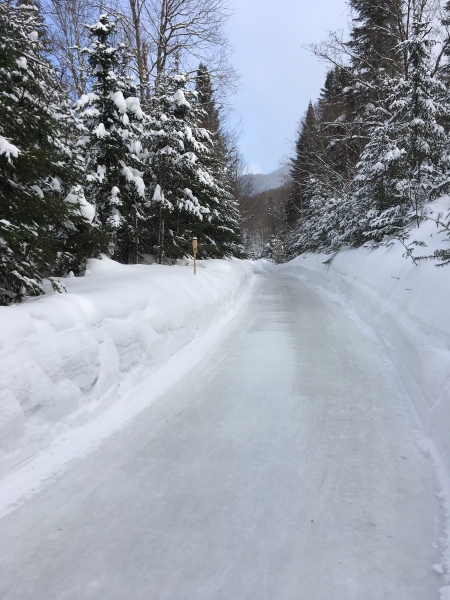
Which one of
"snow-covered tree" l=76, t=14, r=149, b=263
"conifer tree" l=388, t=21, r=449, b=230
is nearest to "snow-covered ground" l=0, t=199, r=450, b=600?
"snow-covered tree" l=76, t=14, r=149, b=263

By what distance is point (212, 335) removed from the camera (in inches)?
242

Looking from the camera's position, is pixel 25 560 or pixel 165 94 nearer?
pixel 25 560

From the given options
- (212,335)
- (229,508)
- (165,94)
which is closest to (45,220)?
(212,335)

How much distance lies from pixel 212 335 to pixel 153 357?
184 centimetres

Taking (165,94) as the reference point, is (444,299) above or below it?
below

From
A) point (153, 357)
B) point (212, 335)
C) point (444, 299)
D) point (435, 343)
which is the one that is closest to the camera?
point (435, 343)

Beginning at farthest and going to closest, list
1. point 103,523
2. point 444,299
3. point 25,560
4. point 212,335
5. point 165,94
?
1. point 165,94
2. point 212,335
3. point 444,299
4. point 103,523
5. point 25,560

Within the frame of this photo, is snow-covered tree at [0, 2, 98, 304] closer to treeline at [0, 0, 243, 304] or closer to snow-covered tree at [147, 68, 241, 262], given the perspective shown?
treeline at [0, 0, 243, 304]

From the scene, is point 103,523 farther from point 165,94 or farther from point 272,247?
point 272,247

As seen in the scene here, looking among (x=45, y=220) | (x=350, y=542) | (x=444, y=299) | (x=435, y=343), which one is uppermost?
(x=45, y=220)

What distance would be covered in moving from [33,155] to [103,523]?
410 centimetres

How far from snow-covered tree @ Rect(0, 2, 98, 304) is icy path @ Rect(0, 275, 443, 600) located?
7.96ft

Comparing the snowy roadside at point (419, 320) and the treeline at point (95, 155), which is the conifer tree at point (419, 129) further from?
the treeline at point (95, 155)

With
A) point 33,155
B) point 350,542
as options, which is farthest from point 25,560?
point 33,155
